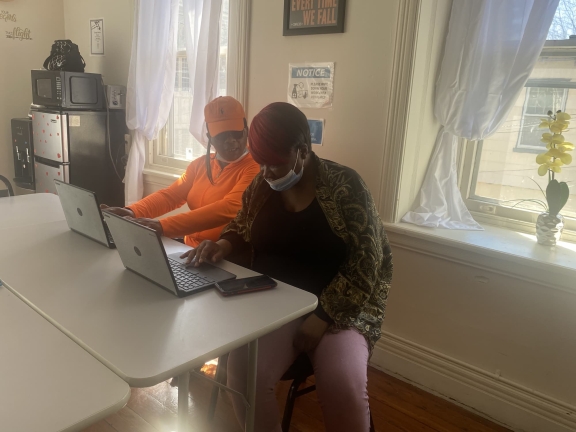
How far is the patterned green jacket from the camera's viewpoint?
4.53ft

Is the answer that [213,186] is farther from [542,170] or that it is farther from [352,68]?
[542,170]

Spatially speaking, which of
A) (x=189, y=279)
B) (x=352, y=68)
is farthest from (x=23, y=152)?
(x=189, y=279)

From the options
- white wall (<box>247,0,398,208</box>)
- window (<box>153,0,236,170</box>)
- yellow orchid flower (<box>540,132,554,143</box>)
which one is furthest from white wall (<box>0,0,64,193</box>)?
yellow orchid flower (<box>540,132,554,143</box>)

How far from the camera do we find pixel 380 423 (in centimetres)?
184

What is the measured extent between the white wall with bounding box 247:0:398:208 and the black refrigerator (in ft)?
4.78

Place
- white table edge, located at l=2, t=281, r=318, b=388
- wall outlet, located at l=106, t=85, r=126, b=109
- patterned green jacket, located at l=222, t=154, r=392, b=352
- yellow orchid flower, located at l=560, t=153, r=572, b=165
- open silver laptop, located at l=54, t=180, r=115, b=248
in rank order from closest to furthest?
white table edge, located at l=2, t=281, r=318, b=388 < patterned green jacket, located at l=222, t=154, r=392, b=352 < open silver laptop, located at l=54, t=180, r=115, b=248 < yellow orchid flower, located at l=560, t=153, r=572, b=165 < wall outlet, located at l=106, t=85, r=126, b=109

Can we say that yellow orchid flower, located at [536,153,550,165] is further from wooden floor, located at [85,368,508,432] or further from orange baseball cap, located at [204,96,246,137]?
orange baseball cap, located at [204,96,246,137]

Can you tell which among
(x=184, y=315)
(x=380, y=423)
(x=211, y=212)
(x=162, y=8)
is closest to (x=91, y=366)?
(x=184, y=315)

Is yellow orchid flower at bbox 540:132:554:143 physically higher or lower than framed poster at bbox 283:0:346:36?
lower

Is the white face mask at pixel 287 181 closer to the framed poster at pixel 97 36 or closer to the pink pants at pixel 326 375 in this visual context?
the pink pants at pixel 326 375

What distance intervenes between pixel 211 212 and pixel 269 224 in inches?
15.4

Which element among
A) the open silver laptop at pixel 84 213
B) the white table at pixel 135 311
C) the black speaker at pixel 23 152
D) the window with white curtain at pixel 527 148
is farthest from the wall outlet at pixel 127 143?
the window with white curtain at pixel 527 148

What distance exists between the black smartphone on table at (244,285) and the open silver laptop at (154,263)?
0.14ft

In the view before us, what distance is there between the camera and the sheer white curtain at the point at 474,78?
175cm
